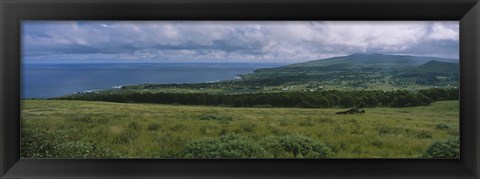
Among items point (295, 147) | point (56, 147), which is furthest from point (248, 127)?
point (56, 147)

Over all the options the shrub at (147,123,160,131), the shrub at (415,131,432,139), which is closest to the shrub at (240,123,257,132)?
the shrub at (147,123,160,131)

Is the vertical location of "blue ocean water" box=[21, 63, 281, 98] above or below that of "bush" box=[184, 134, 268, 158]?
above

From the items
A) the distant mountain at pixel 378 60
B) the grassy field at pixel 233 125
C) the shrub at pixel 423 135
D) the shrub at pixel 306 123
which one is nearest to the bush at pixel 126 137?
the grassy field at pixel 233 125

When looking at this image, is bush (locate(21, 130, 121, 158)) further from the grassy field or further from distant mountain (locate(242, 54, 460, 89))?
distant mountain (locate(242, 54, 460, 89))

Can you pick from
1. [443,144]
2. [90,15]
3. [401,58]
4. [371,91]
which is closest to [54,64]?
[90,15]

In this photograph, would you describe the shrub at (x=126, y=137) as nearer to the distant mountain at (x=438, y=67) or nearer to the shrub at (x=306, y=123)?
the shrub at (x=306, y=123)
